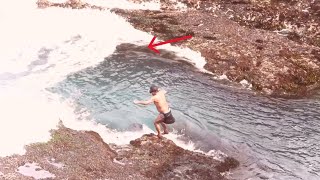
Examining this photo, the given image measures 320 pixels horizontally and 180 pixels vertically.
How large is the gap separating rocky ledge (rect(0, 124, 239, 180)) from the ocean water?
0.69 meters

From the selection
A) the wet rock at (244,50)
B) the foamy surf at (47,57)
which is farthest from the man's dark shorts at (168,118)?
the wet rock at (244,50)

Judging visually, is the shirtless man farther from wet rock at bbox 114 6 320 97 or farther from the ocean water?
wet rock at bbox 114 6 320 97

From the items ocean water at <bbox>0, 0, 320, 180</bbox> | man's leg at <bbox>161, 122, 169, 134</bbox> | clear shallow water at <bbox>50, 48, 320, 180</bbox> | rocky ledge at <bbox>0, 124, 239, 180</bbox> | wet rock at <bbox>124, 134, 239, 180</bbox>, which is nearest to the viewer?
rocky ledge at <bbox>0, 124, 239, 180</bbox>

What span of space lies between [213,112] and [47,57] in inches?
542

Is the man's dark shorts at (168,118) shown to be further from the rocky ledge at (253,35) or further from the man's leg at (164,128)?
the rocky ledge at (253,35)

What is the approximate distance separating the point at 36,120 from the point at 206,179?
8985mm

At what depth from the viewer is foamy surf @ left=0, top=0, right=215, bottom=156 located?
19.0m

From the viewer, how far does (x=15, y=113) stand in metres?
20.1

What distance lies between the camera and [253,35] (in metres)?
31.9

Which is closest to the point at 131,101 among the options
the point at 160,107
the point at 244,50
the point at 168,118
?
the point at 160,107

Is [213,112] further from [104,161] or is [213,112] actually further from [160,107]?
[104,161]

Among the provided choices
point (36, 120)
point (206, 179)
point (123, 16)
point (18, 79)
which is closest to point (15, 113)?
point (36, 120)

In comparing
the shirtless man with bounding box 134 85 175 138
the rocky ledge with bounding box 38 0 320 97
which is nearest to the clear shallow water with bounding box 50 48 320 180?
the shirtless man with bounding box 134 85 175 138

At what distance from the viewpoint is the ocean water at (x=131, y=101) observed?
60.4ft
